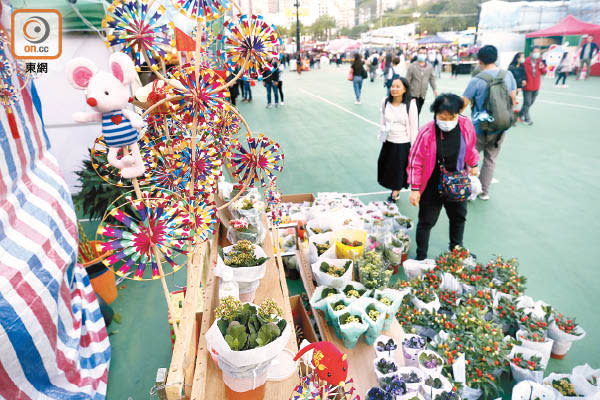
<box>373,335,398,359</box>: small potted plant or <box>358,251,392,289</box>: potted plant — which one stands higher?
<box>358,251,392,289</box>: potted plant

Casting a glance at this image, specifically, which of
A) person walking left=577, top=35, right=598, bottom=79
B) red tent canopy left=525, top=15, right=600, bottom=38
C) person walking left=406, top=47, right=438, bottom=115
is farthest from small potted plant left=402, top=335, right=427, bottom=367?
red tent canopy left=525, top=15, right=600, bottom=38

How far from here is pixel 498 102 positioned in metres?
4.16

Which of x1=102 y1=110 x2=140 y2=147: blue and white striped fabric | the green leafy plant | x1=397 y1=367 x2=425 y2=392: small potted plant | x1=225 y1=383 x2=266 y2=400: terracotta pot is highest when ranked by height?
x1=102 y1=110 x2=140 y2=147: blue and white striped fabric

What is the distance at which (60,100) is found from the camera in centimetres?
483

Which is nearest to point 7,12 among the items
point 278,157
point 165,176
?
point 165,176

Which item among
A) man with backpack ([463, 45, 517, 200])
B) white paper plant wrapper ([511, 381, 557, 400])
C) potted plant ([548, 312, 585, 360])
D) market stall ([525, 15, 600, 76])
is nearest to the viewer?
white paper plant wrapper ([511, 381, 557, 400])

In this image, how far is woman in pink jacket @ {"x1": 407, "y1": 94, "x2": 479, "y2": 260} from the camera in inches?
113

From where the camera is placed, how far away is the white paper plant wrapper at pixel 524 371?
7.09 feet

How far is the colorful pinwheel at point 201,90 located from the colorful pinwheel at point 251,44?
12 centimetres

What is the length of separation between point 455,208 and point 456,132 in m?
0.69

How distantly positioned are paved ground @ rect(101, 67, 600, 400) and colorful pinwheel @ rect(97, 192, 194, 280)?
5.63ft

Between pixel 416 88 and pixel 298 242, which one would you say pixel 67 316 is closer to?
pixel 298 242

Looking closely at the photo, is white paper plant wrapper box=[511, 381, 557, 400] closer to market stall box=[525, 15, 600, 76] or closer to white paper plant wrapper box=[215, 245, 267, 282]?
white paper plant wrapper box=[215, 245, 267, 282]

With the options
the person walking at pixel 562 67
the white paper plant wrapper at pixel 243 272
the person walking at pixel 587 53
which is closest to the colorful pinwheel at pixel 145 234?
the white paper plant wrapper at pixel 243 272
